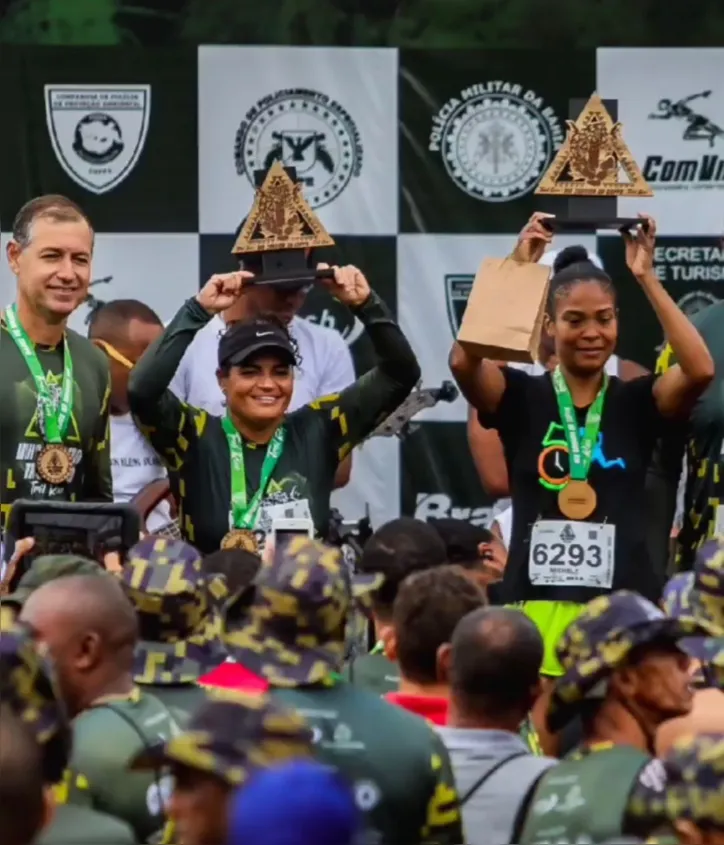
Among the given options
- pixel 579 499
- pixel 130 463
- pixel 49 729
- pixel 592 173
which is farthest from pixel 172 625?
pixel 130 463

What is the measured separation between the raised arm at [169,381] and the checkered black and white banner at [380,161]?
6.50ft

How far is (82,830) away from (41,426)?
3067mm

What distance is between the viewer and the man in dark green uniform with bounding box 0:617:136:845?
3227 millimetres

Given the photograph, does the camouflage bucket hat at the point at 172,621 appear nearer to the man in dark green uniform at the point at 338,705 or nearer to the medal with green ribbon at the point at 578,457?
the man in dark green uniform at the point at 338,705

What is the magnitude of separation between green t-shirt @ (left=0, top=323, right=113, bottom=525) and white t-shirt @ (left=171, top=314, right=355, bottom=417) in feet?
1.78

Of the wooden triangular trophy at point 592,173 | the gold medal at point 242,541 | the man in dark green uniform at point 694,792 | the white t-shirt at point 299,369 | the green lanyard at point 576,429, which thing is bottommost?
the man in dark green uniform at point 694,792

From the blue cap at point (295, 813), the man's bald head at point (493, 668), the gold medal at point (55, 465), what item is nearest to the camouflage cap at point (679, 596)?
the man's bald head at point (493, 668)

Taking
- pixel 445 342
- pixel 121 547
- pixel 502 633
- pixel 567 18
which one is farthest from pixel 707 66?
pixel 502 633

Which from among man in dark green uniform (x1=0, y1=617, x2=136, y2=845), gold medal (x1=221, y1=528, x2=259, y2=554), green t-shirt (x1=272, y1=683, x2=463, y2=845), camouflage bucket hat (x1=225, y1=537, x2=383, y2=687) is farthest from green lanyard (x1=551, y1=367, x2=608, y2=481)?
man in dark green uniform (x1=0, y1=617, x2=136, y2=845)

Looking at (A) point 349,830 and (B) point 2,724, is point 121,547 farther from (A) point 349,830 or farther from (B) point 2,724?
(A) point 349,830

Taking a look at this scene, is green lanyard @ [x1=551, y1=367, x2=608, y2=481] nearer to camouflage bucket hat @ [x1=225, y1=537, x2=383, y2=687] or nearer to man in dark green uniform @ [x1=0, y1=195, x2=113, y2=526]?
man in dark green uniform @ [x1=0, y1=195, x2=113, y2=526]

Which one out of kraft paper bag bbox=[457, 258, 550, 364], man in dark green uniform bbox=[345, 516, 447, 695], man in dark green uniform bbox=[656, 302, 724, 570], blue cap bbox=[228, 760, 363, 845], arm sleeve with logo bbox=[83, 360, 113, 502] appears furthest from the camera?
man in dark green uniform bbox=[656, 302, 724, 570]

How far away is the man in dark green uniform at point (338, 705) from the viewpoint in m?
3.62

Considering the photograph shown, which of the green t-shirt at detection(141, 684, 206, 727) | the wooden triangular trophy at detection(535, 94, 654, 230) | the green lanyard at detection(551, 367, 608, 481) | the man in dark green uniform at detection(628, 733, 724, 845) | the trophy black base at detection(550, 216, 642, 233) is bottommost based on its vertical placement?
the green t-shirt at detection(141, 684, 206, 727)
